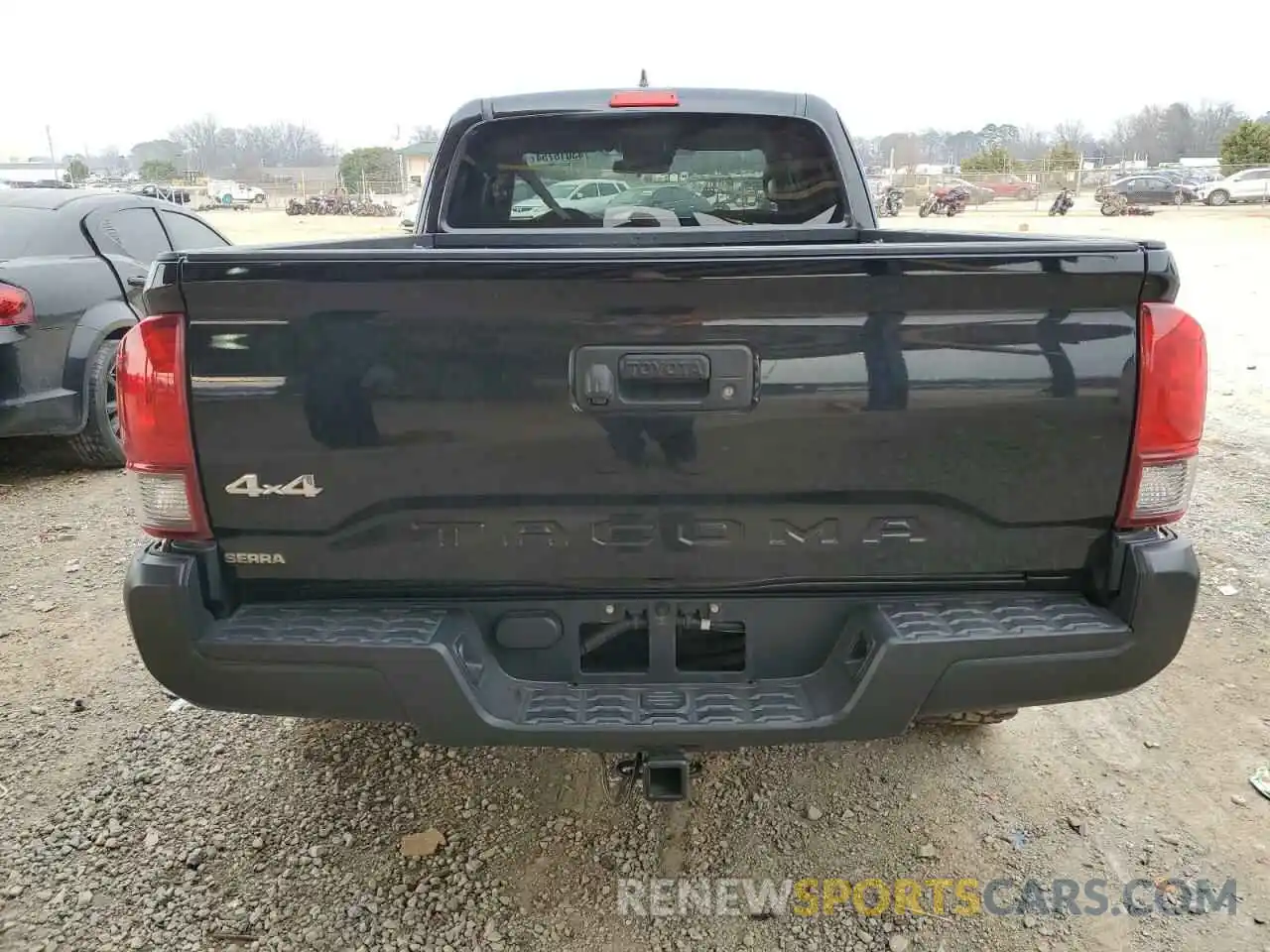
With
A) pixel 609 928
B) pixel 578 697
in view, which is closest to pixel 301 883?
pixel 609 928

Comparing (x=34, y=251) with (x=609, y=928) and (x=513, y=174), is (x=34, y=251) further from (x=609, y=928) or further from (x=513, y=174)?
(x=609, y=928)

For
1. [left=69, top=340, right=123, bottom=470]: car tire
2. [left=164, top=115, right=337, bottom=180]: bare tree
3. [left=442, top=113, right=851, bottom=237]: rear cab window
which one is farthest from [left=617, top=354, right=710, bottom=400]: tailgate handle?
[left=164, top=115, right=337, bottom=180]: bare tree

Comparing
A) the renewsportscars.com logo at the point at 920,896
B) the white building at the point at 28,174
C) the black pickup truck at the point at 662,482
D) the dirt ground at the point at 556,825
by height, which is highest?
the white building at the point at 28,174

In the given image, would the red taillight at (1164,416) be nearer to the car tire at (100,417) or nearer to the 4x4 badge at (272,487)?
the 4x4 badge at (272,487)

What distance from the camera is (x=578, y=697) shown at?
2.08 metres

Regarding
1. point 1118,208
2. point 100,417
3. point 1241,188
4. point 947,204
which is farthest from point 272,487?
point 1241,188

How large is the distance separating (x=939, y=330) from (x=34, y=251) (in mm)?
5888

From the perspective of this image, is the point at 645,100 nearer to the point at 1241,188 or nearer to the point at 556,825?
the point at 556,825

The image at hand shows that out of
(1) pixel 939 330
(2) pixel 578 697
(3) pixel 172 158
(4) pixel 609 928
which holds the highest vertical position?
(3) pixel 172 158

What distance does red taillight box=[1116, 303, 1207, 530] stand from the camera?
193 centimetres

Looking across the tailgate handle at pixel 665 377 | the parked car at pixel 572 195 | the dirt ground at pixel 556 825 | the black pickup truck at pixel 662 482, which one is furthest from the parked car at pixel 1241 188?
the tailgate handle at pixel 665 377

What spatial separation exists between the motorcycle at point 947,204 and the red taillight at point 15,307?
37.3 metres

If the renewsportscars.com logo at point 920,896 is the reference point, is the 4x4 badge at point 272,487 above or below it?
above

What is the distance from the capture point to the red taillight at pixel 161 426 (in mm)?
1928
